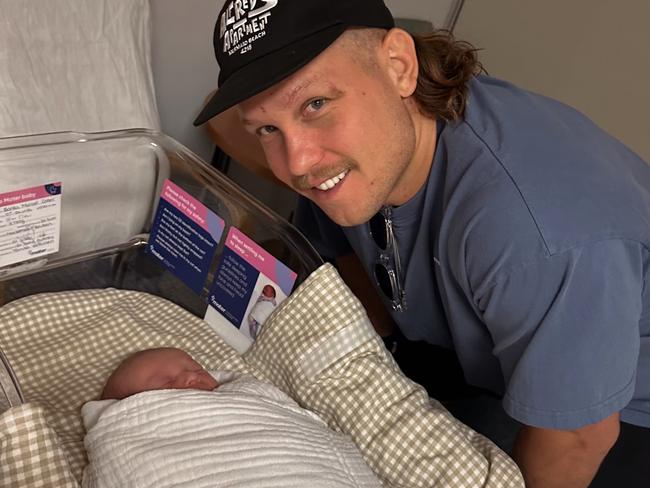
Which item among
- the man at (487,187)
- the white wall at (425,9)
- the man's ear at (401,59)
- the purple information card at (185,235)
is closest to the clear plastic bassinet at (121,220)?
the purple information card at (185,235)

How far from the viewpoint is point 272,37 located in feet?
2.89

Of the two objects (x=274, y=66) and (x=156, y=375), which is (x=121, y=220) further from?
(x=274, y=66)

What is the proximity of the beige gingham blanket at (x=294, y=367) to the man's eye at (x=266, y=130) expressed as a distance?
256 mm

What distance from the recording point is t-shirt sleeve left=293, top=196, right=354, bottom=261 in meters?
1.40

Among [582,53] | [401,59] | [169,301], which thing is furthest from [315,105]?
[582,53]

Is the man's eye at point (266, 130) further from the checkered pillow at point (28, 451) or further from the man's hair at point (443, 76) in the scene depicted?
the checkered pillow at point (28, 451)

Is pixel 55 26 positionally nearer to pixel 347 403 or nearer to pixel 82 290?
pixel 82 290

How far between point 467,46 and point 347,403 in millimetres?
619

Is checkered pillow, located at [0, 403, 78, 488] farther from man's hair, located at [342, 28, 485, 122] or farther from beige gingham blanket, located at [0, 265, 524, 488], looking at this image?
man's hair, located at [342, 28, 485, 122]

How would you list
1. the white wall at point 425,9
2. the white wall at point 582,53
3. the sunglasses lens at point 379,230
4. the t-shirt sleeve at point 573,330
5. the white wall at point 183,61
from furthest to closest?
the white wall at point 425,9
the white wall at point 582,53
the white wall at point 183,61
the sunglasses lens at point 379,230
the t-shirt sleeve at point 573,330

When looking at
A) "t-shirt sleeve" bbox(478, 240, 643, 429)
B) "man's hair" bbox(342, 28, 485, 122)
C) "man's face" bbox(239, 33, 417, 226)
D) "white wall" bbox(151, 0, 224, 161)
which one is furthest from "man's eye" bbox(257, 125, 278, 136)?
"white wall" bbox(151, 0, 224, 161)

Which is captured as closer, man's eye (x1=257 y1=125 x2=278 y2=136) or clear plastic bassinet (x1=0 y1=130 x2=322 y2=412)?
man's eye (x1=257 y1=125 x2=278 y2=136)

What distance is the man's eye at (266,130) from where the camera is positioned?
3.24 ft

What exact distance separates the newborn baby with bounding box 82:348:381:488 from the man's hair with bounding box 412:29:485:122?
496 mm
